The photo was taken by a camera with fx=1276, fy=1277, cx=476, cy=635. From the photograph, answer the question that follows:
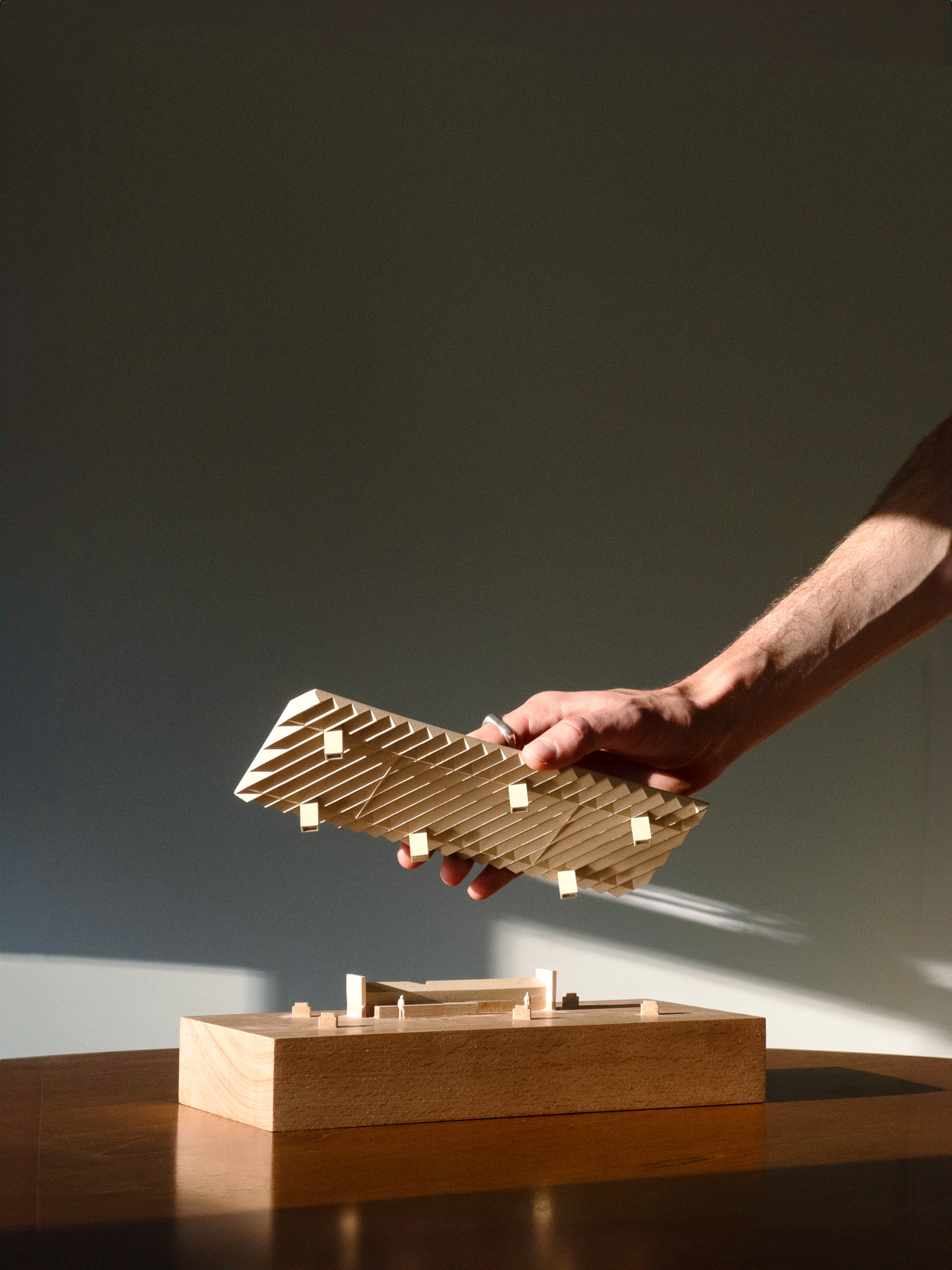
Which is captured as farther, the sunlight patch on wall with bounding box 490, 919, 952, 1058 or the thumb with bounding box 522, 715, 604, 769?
the sunlight patch on wall with bounding box 490, 919, 952, 1058

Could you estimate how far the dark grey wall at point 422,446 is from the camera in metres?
2.45

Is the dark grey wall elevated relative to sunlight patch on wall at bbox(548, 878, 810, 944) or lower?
elevated

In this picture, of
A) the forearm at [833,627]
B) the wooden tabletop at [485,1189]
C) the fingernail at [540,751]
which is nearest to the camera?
the wooden tabletop at [485,1189]

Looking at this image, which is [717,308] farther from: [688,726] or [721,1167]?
[721,1167]

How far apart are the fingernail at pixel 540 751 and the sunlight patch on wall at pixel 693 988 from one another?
5.56 ft

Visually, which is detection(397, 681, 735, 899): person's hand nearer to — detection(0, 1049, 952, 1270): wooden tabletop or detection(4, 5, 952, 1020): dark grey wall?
detection(0, 1049, 952, 1270): wooden tabletop

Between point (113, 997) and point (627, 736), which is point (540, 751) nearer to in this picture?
point (627, 736)

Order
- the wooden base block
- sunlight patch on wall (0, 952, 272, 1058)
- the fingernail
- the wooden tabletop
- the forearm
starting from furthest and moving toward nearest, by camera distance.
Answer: sunlight patch on wall (0, 952, 272, 1058) → the forearm → the fingernail → the wooden base block → the wooden tabletop

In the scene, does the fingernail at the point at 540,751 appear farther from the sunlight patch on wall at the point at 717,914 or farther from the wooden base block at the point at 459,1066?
the sunlight patch on wall at the point at 717,914

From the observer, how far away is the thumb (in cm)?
99

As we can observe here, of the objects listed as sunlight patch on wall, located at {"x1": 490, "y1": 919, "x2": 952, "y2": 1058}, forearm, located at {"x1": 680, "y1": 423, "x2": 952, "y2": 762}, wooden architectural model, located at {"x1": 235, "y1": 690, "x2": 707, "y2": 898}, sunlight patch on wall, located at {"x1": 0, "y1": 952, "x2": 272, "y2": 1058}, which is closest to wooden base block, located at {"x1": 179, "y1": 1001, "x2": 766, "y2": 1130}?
wooden architectural model, located at {"x1": 235, "y1": 690, "x2": 707, "y2": 898}

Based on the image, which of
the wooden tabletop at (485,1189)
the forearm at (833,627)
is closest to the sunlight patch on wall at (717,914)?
the forearm at (833,627)

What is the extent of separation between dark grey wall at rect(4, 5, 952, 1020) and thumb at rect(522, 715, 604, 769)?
1.57m

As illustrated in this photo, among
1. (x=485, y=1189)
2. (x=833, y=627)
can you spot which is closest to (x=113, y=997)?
(x=833, y=627)
